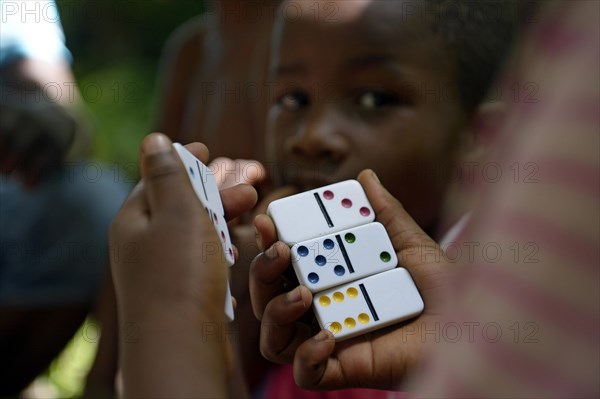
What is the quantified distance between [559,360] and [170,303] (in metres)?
0.32

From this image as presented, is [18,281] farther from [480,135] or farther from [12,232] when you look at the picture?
[480,135]

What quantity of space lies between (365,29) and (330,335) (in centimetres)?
47

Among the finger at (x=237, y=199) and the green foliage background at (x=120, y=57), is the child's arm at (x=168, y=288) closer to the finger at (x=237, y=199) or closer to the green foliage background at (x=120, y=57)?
the finger at (x=237, y=199)

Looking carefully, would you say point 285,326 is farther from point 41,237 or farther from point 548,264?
point 41,237

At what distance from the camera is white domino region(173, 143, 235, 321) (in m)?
0.58

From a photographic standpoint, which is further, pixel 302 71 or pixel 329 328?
pixel 302 71

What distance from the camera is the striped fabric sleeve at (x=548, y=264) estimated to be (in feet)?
1.00

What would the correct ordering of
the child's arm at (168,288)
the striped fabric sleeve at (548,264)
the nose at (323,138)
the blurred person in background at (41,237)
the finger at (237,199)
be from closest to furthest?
the striped fabric sleeve at (548,264), the child's arm at (168,288), the finger at (237,199), the nose at (323,138), the blurred person in background at (41,237)

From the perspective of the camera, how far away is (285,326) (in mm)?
612

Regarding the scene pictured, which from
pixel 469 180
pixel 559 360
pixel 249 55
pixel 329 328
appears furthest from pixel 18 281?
pixel 559 360

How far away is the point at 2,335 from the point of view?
1.56 meters

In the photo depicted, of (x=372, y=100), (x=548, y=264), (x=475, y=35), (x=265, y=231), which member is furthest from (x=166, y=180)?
(x=475, y=35)

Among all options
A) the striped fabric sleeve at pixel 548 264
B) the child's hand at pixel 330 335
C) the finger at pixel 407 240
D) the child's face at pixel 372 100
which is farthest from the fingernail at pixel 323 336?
the child's face at pixel 372 100

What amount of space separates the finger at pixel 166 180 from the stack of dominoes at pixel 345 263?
0.11 meters
